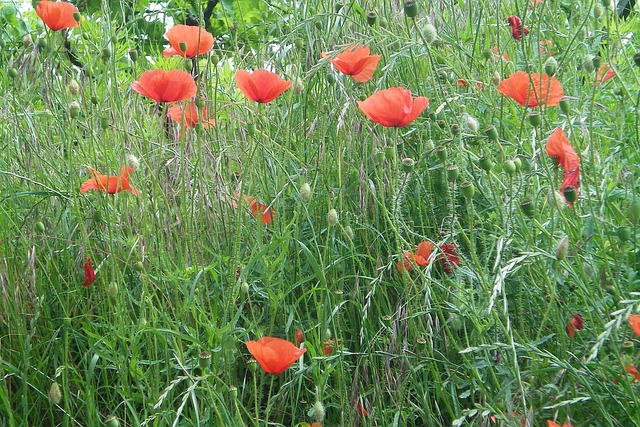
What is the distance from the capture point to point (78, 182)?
205 centimetres

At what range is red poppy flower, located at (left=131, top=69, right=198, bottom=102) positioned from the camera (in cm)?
182

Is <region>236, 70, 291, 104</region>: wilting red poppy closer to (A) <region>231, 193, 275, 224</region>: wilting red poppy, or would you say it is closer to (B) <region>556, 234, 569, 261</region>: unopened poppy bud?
(A) <region>231, 193, 275, 224</region>: wilting red poppy

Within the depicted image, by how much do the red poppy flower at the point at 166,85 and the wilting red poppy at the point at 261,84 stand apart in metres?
0.11

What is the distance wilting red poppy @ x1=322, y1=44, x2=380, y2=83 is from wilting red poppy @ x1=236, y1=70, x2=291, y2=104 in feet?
0.38

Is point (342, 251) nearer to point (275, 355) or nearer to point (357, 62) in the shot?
point (357, 62)

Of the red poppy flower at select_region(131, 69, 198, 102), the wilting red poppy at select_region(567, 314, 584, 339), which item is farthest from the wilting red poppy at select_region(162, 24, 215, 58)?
the wilting red poppy at select_region(567, 314, 584, 339)

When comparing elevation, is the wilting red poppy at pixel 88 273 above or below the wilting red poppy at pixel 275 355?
below

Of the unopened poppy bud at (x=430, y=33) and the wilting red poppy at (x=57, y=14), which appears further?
the wilting red poppy at (x=57, y=14)

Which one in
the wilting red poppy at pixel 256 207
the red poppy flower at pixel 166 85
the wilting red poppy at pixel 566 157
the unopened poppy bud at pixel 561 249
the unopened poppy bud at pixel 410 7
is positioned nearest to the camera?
the unopened poppy bud at pixel 561 249

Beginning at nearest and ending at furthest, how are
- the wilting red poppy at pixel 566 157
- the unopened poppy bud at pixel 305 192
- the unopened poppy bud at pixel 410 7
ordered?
the wilting red poppy at pixel 566 157 < the unopened poppy bud at pixel 410 7 < the unopened poppy bud at pixel 305 192

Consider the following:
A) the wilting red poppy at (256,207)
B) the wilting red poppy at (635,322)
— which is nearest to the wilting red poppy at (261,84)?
the wilting red poppy at (256,207)

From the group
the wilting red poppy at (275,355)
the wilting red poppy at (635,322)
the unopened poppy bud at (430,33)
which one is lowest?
A: the wilting red poppy at (275,355)

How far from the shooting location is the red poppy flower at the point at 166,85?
1821 mm

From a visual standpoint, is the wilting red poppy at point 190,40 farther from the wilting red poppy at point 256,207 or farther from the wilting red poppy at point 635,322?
the wilting red poppy at point 635,322
